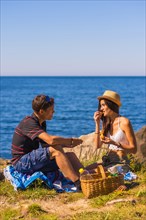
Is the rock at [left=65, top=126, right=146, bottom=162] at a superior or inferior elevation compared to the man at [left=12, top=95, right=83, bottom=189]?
inferior

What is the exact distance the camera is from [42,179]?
747 centimetres

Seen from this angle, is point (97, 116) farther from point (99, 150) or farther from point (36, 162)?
point (99, 150)

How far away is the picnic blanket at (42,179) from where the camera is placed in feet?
24.4

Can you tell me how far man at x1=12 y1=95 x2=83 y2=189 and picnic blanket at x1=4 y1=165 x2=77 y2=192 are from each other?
0.11 m

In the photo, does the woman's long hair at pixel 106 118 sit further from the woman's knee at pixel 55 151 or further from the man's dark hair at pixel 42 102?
the woman's knee at pixel 55 151

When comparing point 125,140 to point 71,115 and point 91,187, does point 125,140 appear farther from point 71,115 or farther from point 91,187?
point 71,115

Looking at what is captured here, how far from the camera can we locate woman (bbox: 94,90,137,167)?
8.00 meters

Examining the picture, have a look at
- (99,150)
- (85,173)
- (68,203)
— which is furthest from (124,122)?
(99,150)

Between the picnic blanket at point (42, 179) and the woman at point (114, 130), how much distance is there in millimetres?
966

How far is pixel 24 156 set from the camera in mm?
7500

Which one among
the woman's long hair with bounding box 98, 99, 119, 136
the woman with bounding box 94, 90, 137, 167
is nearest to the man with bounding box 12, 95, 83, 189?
the woman with bounding box 94, 90, 137, 167

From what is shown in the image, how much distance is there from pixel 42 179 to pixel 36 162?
1.12 feet

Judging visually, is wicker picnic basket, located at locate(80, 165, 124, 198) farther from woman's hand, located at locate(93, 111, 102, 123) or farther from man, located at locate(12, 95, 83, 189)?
woman's hand, located at locate(93, 111, 102, 123)

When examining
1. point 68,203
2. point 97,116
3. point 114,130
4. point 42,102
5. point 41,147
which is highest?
point 42,102
